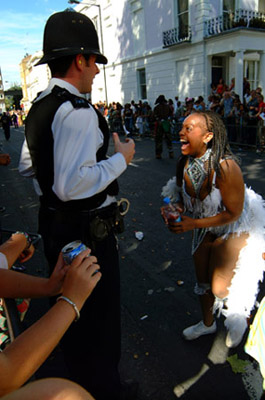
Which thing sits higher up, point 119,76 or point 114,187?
point 119,76

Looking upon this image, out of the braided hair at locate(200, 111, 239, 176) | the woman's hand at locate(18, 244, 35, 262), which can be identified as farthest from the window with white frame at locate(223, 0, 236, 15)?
the woman's hand at locate(18, 244, 35, 262)

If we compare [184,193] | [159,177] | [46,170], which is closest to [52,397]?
[46,170]

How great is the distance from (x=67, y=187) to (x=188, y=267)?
2549mm

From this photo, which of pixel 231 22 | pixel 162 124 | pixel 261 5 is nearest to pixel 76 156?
pixel 162 124

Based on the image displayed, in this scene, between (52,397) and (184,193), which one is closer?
(52,397)

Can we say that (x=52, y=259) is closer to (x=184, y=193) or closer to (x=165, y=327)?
(x=184, y=193)

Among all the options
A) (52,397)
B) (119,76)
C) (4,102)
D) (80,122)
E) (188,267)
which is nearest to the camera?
(52,397)

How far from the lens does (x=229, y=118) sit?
37.8 ft

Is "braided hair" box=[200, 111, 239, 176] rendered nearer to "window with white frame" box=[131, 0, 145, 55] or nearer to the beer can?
the beer can

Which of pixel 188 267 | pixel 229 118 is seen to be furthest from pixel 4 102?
pixel 188 267

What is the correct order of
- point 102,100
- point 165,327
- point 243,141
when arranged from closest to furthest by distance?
1. point 165,327
2. point 243,141
3. point 102,100

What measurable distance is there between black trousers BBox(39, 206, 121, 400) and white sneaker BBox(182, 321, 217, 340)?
2.90 feet

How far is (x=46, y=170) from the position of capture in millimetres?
1645

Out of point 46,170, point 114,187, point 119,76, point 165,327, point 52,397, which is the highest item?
point 119,76
